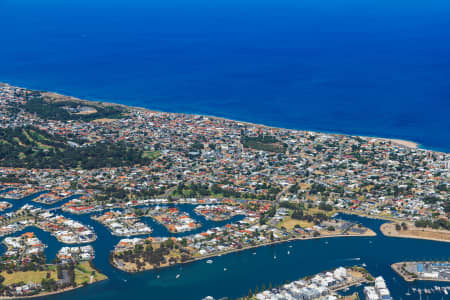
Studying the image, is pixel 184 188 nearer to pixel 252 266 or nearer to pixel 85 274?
pixel 252 266

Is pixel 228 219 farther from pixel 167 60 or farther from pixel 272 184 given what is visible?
pixel 167 60

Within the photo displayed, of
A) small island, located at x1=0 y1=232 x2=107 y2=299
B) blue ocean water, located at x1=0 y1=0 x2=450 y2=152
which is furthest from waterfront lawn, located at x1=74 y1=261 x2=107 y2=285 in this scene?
blue ocean water, located at x1=0 y1=0 x2=450 y2=152

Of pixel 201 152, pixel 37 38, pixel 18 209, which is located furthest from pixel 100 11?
pixel 18 209

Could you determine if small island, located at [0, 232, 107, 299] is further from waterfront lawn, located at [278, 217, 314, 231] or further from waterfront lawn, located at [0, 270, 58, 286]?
waterfront lawn, located at [278, 217, 314, 231]

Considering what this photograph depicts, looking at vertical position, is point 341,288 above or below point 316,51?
below

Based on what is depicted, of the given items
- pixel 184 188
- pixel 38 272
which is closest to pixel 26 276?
pixel 38 272

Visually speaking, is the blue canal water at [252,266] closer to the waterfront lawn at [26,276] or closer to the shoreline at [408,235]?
the shoreline at [408,235]
